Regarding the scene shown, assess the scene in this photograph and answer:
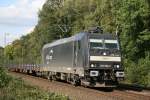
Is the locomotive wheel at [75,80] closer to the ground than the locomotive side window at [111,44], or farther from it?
closer to the ground

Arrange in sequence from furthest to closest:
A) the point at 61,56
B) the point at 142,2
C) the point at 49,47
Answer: the point at 142,2 < the point at 49,47 < the point at 61,56

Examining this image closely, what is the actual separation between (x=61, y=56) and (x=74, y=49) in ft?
12.9

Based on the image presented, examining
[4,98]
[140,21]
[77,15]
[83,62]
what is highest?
[77,15]

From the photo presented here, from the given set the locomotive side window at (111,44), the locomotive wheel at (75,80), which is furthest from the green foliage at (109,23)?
the locomotive side window at (111,44)

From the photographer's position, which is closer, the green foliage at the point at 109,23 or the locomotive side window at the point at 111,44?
the locomotive side window at the point at 111,44

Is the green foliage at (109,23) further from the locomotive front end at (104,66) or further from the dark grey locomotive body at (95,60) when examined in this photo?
the locomotive front end at (104,66)

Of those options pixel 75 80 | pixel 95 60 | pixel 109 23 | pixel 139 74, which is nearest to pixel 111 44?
pixel 95 60

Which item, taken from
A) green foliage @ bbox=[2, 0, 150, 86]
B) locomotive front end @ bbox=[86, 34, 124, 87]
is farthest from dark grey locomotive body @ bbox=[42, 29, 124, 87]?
green foliage @ bbox=[2, 0, 150, 86]

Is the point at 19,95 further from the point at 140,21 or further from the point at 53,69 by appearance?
the point at 140,21

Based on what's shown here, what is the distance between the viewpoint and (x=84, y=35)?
26703mm

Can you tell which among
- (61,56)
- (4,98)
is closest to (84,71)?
(61,56)

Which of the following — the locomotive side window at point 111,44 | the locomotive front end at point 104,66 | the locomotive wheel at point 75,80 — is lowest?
the locomotive wheel at point 75,80

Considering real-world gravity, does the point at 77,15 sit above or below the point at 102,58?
above

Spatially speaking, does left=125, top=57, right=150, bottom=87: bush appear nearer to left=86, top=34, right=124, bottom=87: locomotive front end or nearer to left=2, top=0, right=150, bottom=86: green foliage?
left=2, top=0, right=150, bottom=86: green foliage
